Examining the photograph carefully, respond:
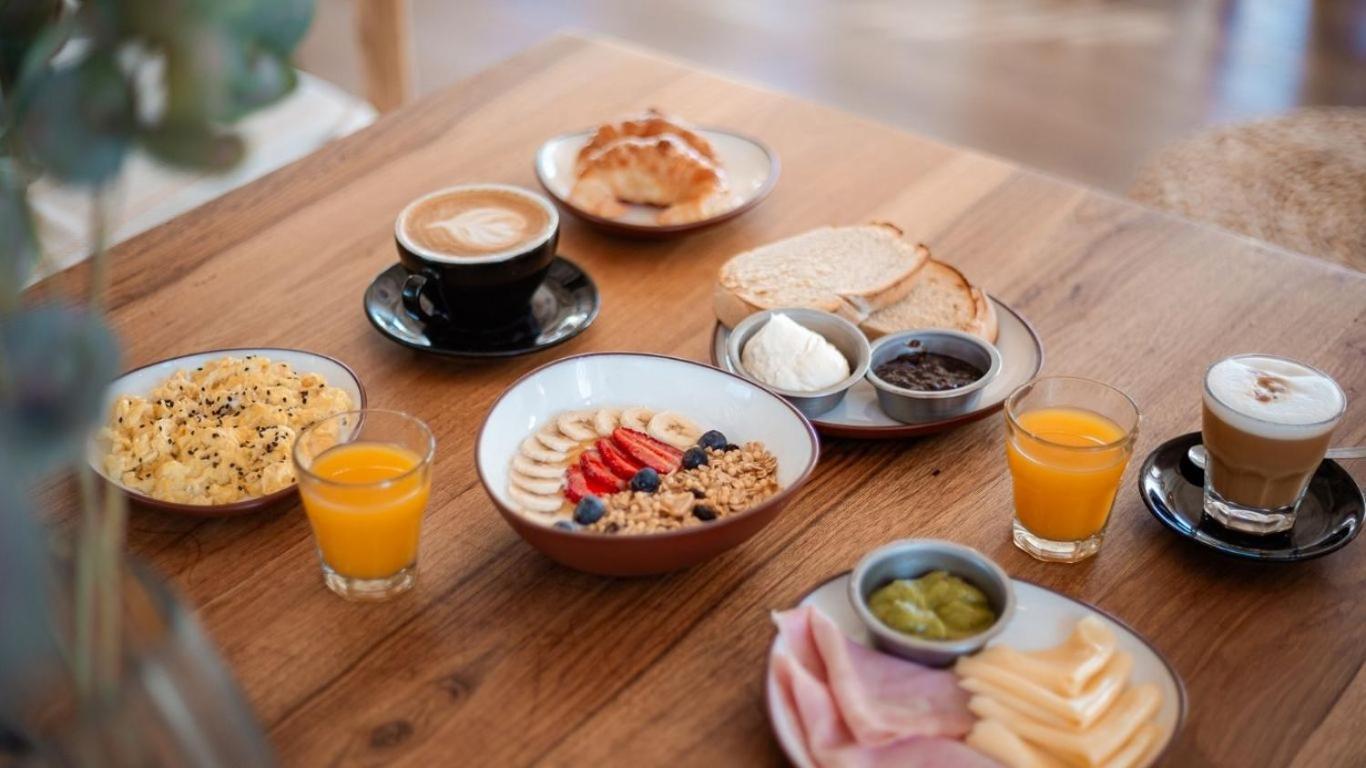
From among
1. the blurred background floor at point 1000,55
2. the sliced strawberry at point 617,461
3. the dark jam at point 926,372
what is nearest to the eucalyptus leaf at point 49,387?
the sliced strawberry at point 617,461

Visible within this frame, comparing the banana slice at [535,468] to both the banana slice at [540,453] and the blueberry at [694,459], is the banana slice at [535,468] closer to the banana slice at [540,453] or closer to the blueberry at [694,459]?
the banana slice at [540,453]

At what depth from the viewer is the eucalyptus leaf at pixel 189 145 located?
23.9 inches

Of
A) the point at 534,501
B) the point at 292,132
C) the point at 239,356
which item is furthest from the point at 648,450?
the point at 292,132

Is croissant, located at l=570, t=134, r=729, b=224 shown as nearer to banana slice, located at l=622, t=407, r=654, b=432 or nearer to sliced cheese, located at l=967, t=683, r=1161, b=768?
banana slice, located at l=622, t=407, r=654, b=432

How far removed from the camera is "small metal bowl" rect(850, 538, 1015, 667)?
983 mm

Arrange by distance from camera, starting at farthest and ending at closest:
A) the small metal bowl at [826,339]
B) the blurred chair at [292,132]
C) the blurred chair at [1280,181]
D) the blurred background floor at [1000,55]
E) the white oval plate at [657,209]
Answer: the blurred background floor at [1000,55]
the blurred chair at [1280,181]
the blurred chair at [292,132]
the white oval plate at [657,209]
the small metal bowl at [826,339]

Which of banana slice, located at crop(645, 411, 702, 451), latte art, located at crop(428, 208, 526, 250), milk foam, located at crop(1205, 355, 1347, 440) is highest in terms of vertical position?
milk foam, located at crop(1205, 355, 1347, 440)

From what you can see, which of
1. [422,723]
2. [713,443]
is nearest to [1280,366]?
[713,443]

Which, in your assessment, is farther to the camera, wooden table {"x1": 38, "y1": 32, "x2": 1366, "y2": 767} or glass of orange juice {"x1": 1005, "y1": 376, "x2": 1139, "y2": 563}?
glass of orange juice {"x1": 1005, "y1": 376, "x2": 1139, "y2": 563}

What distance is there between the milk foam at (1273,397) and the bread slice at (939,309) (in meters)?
0.32

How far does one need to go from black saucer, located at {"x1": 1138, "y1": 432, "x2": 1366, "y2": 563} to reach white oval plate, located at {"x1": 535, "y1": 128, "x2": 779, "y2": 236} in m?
0.69

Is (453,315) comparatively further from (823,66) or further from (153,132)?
(823,66)

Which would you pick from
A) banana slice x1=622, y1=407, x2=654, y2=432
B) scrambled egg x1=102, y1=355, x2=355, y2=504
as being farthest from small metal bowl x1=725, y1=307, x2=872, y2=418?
scrambled egg x1=102, y1=355, x2=355, y2=504

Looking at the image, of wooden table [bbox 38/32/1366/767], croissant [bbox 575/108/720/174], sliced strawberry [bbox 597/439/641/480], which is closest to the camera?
wooden table [bbox 38/32/1366/767]
